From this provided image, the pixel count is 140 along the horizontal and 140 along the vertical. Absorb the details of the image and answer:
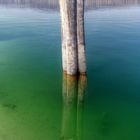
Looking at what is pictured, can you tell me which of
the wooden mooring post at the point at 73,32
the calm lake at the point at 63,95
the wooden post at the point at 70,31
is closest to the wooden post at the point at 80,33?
the wooden mooring post at the point at 73,32

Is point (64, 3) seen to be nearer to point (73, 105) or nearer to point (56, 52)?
point (73, 105)

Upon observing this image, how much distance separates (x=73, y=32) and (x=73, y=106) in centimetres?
351

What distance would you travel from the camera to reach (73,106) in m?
14.1

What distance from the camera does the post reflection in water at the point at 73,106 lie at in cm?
1185

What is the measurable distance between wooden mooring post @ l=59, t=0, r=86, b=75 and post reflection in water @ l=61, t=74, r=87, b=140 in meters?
0.67

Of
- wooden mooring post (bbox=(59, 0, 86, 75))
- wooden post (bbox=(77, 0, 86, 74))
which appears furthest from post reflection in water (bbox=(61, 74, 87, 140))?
wooden post (bbox=(77, 0, 86, 74))

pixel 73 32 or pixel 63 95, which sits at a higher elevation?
pixel 73 32

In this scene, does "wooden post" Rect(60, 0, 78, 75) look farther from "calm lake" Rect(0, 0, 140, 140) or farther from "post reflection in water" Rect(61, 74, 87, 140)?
"calm lake" Rect(0, 0, 140, 140)

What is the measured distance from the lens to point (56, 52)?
2303 cm

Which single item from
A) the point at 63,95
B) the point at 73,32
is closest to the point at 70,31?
the point at 73,32

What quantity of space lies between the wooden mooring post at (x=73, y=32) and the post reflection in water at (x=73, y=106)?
669 mm

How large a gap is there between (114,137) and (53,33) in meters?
21.6

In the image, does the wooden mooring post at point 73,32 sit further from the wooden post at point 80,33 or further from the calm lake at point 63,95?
the calm lake at point 63,95

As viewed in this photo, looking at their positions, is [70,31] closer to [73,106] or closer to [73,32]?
[73,32]
